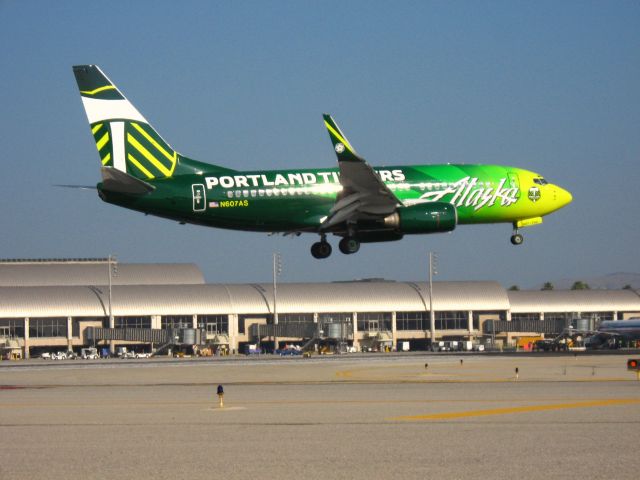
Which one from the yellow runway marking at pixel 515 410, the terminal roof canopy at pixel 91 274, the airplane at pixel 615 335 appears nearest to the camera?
the yellow runway marking at pixel 515 410

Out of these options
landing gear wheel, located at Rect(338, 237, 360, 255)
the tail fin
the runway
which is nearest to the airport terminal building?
landing gear wheel, located at Rect(338, 237, 360, 255)

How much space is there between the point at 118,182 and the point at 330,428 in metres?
28.9

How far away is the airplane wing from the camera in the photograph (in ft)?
204

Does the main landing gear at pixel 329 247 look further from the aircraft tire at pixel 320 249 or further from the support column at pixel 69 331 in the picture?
the support column at pixel 69 331

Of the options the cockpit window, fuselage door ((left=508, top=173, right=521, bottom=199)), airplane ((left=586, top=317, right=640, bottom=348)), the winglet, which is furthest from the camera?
airplane ((left=586, top=317, right=640, bottom=348))

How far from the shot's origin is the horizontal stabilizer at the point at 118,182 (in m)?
62.0

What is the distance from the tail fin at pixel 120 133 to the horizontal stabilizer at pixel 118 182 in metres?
2.66

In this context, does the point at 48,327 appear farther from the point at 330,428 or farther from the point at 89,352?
the point at 330,428

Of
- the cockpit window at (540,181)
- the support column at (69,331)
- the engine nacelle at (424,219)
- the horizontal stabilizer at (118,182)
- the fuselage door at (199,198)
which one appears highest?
the cockpit window at (540,181)

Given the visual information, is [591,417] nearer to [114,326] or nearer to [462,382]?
[462,382]

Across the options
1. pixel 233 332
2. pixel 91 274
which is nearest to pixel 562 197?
pixel 233 332

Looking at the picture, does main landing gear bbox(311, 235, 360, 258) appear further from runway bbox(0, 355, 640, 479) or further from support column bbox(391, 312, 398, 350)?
support column bbox(391, 312, 398, 350)

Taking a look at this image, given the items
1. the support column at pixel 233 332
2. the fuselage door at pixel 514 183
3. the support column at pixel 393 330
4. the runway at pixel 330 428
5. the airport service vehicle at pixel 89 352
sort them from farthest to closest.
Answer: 1. the support column at pixel 393 330
2. the support column at pixel 233 332
3. the airport service vehicle at pixel 89 352
4. the fuselage door at pixel 514 183
5. the runway at pixel 330 428

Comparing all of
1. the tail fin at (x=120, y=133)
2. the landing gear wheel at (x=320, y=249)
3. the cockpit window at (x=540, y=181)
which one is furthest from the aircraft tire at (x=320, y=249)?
the cockpit window at (x=540, y=181)
